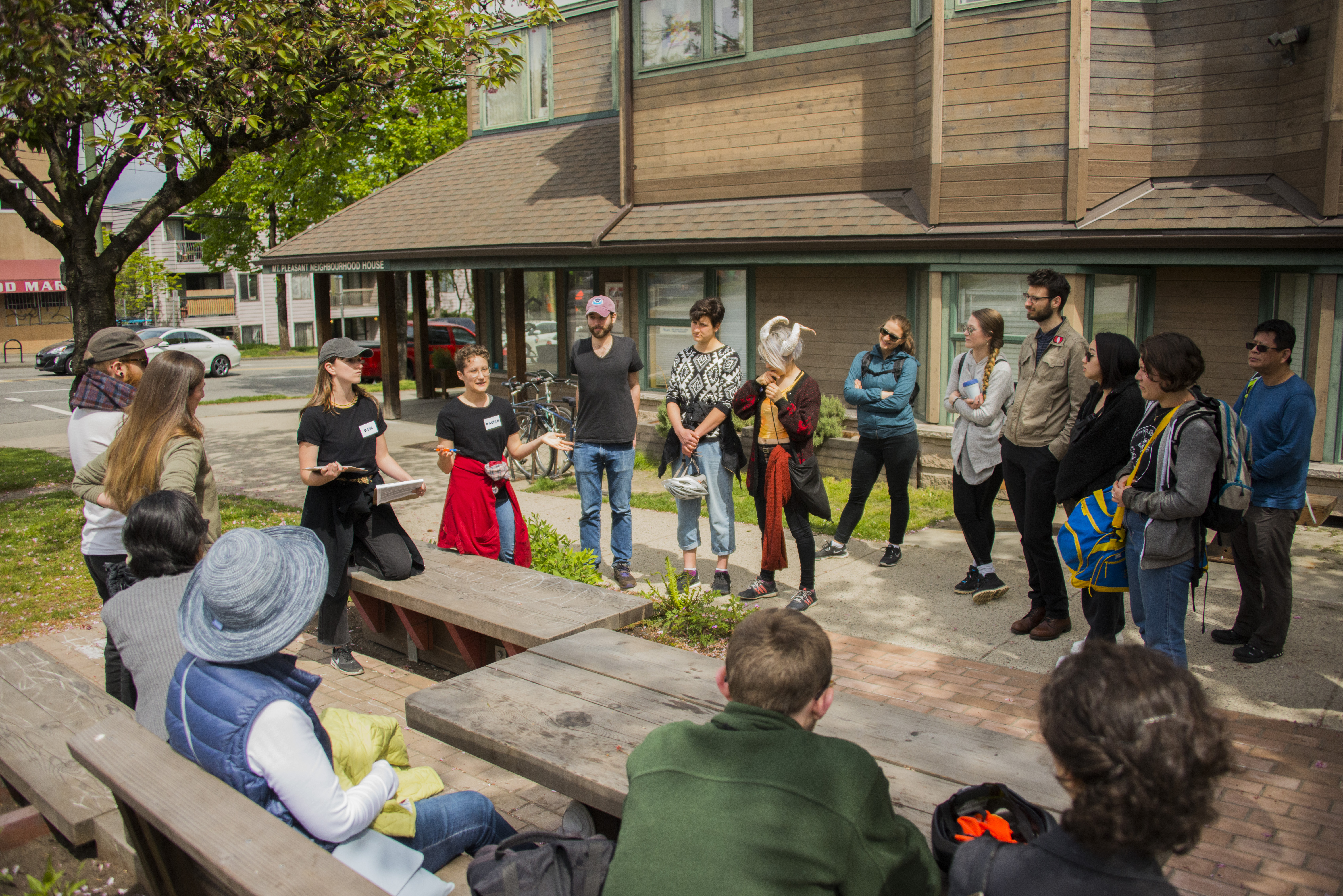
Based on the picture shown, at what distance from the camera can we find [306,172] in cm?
2881

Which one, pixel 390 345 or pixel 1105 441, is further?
pixel 390 345

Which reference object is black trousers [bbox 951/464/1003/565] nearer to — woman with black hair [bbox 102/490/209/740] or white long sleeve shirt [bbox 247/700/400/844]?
woman with black hair [bbox 102/490/209/740]

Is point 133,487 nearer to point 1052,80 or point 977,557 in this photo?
Result: point 977,557

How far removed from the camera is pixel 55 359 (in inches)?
1211

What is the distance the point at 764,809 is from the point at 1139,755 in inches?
27.4

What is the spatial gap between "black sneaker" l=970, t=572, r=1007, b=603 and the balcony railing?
60.9 meters

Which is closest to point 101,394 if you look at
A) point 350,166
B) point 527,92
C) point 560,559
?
point 560,559

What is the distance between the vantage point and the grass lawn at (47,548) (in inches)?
266

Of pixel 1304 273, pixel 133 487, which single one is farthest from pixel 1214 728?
pixel 1304 273

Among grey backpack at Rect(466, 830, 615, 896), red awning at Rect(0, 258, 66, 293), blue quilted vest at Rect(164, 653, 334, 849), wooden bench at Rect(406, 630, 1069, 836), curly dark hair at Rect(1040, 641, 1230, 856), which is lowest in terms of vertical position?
wooden bench at Rect(406, 630, 1069, 836)

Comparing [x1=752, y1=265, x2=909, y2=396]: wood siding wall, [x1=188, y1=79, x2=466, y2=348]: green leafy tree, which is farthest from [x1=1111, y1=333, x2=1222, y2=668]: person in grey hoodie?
[x1=188, y1=79, x2=466, y2=348]: green leafy tree

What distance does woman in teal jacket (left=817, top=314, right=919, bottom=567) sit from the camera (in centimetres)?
715

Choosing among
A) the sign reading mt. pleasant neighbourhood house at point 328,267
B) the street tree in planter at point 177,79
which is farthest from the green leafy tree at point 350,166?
the street tree in planter at point 177,79

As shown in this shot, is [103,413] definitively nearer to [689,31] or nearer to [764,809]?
[764,809]
